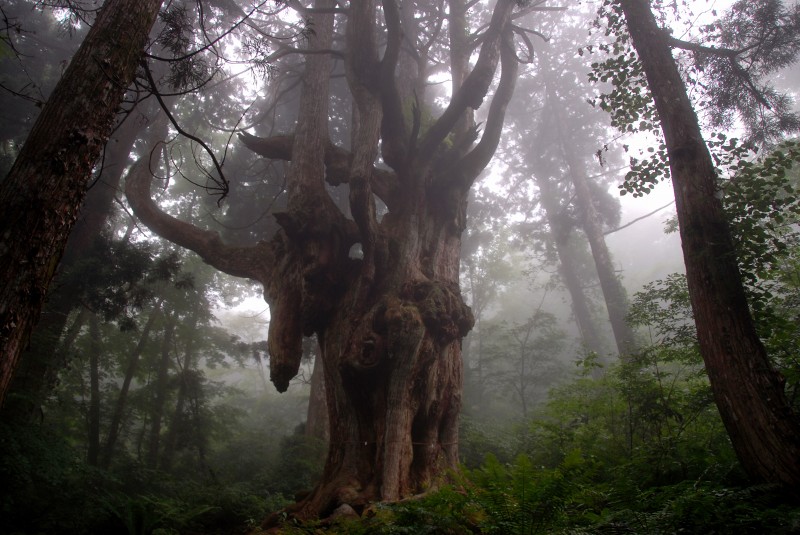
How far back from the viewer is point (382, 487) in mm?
4816

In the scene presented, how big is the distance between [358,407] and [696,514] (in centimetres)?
388

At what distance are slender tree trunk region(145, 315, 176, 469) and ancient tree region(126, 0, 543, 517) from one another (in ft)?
26.1

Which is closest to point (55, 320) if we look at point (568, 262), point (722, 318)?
point (722, 318)

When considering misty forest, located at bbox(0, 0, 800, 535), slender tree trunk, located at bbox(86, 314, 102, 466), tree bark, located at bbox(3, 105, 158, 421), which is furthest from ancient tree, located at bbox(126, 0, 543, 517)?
slender tree trunk, located at bbox(86, 314, 102, 466)

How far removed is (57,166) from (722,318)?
16.1 feet

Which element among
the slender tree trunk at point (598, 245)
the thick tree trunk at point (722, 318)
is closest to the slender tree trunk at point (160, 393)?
the slender tree trunk at point (598, 245)

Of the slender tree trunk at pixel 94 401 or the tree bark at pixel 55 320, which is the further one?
the slender tree trunk at pixel 94 401

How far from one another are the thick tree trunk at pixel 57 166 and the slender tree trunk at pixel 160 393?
1259 cm

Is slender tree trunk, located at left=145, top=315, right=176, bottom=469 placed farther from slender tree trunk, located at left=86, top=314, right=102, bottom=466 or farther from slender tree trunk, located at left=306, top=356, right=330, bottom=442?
slender tree trunk, located at left=306, top=356, right=330, bottom=442

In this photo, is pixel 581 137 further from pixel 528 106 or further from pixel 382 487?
pixel 382 487

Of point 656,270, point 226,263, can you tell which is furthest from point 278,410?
point 656,270

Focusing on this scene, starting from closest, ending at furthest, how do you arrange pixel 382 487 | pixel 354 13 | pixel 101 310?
pixel 382 487, pixel 354 13, pixel 101 310

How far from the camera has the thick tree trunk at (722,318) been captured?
3.13 metres

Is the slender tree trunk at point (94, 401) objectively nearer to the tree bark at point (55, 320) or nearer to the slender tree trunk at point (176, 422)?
the slender tree trunk at point (176, 422)
